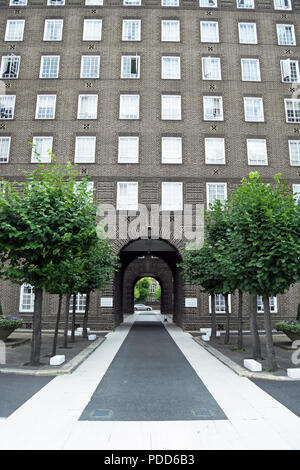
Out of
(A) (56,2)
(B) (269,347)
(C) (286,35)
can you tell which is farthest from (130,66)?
(B) (269,347)

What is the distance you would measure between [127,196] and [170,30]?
1346 cm

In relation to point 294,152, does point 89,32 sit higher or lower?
higher

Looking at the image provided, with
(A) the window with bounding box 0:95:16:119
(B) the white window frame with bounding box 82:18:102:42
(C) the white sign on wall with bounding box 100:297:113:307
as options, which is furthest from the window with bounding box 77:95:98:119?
(C) the white sign on wall with bounding box 100:297:113:307

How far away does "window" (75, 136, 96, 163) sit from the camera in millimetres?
21531

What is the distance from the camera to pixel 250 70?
23.5 metres

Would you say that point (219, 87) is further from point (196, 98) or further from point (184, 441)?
point (184, 441)

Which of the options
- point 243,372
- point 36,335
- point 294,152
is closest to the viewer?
point 243,372

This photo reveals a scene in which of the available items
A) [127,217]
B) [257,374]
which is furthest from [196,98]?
[257,374]

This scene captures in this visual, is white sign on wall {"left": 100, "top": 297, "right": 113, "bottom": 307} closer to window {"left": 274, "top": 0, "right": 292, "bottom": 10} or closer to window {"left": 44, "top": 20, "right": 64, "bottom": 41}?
window {"left": 44, "top": 20, "right": 64, "bottom": 41}

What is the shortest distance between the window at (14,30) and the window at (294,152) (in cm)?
2096

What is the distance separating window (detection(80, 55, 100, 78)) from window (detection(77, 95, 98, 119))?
69.5 inches

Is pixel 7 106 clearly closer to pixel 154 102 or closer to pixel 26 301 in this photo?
pixel 154 102

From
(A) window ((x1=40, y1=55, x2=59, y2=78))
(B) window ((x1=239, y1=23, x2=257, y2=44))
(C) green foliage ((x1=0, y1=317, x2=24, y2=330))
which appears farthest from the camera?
(B) window ((x1=239, y1=23, x2=257, y2=44))
